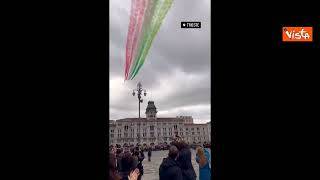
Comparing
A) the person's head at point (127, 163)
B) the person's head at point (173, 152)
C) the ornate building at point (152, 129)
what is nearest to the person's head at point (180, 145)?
the person's head at point (173, 152)

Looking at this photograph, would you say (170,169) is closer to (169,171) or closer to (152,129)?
(169,171)

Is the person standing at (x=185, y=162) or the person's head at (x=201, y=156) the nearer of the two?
the person standing at (x=185, y=162)

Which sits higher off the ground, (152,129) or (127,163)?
(127,163)

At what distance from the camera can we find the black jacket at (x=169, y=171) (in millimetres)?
5559

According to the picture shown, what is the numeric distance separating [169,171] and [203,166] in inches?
57.8

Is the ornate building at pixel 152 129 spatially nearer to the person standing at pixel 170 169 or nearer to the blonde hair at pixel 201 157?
the blonde hair at pixel 201 157

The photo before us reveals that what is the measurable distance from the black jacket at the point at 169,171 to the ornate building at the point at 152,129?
269 ft

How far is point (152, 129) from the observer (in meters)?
92.9

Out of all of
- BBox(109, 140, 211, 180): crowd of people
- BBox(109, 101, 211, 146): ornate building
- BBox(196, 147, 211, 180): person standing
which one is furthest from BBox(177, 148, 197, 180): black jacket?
BBox(109, 101, 211, 146): ornate building

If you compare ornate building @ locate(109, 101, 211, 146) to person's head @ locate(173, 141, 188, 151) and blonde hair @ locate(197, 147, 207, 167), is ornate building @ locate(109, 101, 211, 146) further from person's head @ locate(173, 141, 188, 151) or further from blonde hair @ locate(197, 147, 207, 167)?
person's head @ locate(173, 141, 188, 151)

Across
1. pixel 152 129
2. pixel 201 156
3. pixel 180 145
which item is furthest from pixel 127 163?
pixel 152 129
